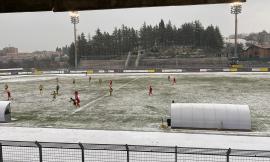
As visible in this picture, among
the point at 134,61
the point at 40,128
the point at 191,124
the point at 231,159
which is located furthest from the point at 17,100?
the point at 134,61

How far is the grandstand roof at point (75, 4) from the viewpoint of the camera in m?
7.52

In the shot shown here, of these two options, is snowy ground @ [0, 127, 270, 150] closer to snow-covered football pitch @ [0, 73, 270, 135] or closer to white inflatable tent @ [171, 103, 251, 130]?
white inflatable tent @ [171, 103, 251, 130]

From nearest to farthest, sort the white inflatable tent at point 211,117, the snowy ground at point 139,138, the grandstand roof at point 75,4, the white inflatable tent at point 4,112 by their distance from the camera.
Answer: the grandstand roof at point 75,4 < the snowy ground at point 139,138 < the white inflatable tent at point 211,117 < the white inflatable tent at point 4,112

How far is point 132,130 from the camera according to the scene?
18734mm

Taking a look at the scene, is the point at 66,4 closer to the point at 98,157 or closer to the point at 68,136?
the point at 98,157

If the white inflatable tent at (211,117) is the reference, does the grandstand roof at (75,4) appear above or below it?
→ above

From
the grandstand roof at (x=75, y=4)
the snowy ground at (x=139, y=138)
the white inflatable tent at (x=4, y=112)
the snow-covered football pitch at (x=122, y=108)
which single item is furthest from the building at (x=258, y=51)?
the grandstand roof at (x=75, y=4)

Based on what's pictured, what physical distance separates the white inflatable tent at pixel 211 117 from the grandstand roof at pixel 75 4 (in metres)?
12.3

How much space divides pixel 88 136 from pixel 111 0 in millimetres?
11334

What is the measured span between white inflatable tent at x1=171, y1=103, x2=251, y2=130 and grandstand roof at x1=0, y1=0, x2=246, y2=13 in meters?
12.3

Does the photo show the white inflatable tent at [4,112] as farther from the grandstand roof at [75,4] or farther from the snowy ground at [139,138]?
the grandstand roof at [75,4]

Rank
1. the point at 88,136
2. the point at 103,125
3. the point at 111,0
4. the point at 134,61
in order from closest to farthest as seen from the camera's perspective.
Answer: the point at 111,0 → the point at 88,136 → the point at 103,125 → the point at 134,61

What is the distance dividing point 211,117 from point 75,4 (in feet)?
44.3

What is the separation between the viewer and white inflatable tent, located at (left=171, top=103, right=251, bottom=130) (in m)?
18.4
